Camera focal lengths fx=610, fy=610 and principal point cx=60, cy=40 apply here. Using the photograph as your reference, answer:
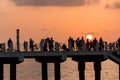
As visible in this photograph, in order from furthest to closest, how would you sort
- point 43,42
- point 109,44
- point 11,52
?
point 109,44 < point 43,42 < point 11,52

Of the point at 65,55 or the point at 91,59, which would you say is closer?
the point at 65,55

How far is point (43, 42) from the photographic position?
58250 mm

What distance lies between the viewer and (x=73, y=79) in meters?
136

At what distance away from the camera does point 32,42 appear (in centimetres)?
5888

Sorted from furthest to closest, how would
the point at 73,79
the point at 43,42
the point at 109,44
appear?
1. the point at 73,79
2. the point at 109,44
3. the point at 43,42

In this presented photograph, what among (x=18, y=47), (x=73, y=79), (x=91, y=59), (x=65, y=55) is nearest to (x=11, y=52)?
(x=18, y=47)

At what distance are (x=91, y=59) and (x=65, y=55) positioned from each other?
5.41m

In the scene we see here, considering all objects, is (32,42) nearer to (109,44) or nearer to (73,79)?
→ (109,44)

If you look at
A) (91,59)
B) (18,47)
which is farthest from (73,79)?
(18,47)

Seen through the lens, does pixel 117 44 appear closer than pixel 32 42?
No

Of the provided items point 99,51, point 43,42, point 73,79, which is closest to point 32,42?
point 43,42

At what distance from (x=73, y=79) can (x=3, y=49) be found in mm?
81308

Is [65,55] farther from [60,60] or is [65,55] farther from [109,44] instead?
[109,44]

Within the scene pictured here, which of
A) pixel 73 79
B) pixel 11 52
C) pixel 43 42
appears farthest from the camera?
pixel 73 79
